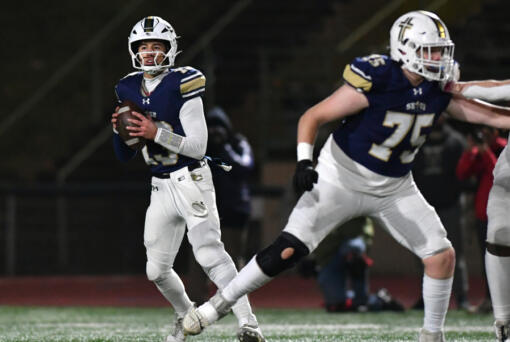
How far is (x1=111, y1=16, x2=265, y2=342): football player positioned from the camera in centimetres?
546

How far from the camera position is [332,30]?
16.2m

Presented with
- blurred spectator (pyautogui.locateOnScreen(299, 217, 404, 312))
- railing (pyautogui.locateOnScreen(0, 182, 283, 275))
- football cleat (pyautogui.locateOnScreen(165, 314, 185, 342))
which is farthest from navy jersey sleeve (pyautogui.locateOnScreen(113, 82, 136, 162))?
railing (pyautogui.locateOnScreen(0, 182, 283, 275))

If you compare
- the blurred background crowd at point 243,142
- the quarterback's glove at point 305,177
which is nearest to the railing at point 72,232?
the blurred background crowd at point 243,142

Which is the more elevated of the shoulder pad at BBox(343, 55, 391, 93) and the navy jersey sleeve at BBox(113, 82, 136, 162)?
the shoulder pad at BBox(343, 55, 391, 93)

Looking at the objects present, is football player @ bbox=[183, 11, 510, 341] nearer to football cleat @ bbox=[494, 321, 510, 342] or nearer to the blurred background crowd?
football cleat @ bbox=[494, 321, 510, 342]

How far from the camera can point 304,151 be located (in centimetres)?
490

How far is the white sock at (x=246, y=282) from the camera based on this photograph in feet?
16.1

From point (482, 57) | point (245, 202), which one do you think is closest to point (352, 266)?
point (245, 202)

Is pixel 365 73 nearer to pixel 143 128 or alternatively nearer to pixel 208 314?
pixel 143 128

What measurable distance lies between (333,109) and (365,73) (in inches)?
8.5

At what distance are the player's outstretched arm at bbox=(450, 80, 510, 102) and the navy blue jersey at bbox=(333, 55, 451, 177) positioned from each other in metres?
0.10

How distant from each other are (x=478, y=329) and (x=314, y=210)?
2.35m

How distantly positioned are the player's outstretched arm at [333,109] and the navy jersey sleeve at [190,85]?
2.68ft

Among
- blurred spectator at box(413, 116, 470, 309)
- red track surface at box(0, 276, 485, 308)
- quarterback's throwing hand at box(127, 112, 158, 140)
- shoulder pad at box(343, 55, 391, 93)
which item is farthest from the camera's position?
red track surface at box(0, 276, 485, 308)
